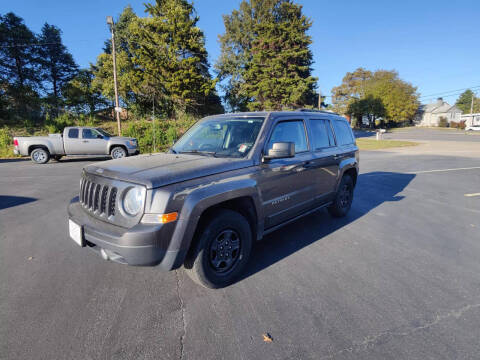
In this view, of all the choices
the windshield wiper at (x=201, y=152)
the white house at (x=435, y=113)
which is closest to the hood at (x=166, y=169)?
the windshield wiper at (x=201, y=152)

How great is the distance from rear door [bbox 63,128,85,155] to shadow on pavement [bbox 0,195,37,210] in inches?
275

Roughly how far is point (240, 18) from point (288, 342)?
146 ft

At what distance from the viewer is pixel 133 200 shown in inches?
90.7

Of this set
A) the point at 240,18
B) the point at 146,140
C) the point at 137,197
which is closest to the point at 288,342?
the point at 137,197

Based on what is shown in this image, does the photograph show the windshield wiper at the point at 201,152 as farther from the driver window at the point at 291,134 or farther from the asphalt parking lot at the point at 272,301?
the asphalt parking lot at the point at 272,301

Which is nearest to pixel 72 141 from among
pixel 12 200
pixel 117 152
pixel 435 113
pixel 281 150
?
pixel 117 152

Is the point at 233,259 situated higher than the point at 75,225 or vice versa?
the point at 75,225

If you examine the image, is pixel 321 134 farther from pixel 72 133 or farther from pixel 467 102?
pixel 467 102

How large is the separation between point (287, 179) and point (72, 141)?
1297 centimetres

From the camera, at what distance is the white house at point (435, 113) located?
263 ft

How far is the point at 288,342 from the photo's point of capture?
2074mm

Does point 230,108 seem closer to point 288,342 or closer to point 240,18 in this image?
point 240,18

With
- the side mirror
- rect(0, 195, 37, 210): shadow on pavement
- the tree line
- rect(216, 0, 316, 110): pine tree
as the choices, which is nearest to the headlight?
the side mirror

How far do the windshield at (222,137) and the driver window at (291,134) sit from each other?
0.23 m
